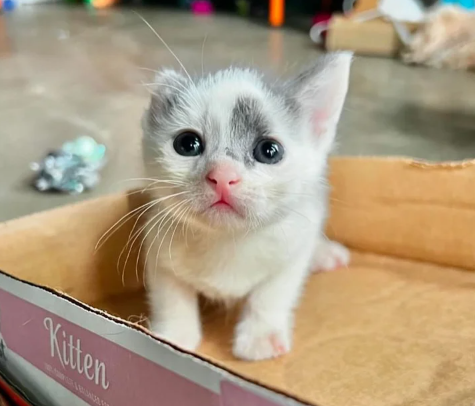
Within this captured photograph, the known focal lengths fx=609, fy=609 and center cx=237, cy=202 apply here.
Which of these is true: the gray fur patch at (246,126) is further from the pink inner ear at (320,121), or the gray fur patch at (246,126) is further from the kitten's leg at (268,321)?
the kitten's leg at (268,321)

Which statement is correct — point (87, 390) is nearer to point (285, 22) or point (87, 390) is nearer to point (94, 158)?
point (94, 158)

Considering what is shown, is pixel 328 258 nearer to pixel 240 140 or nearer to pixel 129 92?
pixel 240 140

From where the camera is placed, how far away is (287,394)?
51cm

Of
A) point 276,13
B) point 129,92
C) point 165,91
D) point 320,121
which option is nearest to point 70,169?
point 129,92

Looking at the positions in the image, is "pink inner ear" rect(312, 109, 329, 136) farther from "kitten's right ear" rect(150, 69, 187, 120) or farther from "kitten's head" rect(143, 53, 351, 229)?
"kitten's right ear" rect(150, 69, 187, 120)

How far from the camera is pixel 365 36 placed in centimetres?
318

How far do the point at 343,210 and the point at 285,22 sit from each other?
3.03 meters

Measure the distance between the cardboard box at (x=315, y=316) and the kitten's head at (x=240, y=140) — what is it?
196 millimetres

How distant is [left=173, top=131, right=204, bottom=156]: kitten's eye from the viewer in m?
0.83

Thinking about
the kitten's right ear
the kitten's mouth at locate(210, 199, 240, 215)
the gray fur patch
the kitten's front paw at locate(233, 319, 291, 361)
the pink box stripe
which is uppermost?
the kitten's right ear

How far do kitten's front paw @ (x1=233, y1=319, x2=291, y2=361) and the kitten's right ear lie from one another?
0.35 metres

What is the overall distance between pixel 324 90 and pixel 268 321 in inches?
14.3

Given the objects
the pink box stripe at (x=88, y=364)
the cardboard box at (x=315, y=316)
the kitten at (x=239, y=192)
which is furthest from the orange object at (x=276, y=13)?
the pink box stripe at (x=88, y=364)

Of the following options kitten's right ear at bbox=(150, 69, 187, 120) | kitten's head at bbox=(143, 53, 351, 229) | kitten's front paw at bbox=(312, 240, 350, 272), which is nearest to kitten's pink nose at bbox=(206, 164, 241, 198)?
kitten's head at bbox=(143, 53, 351, 229)
